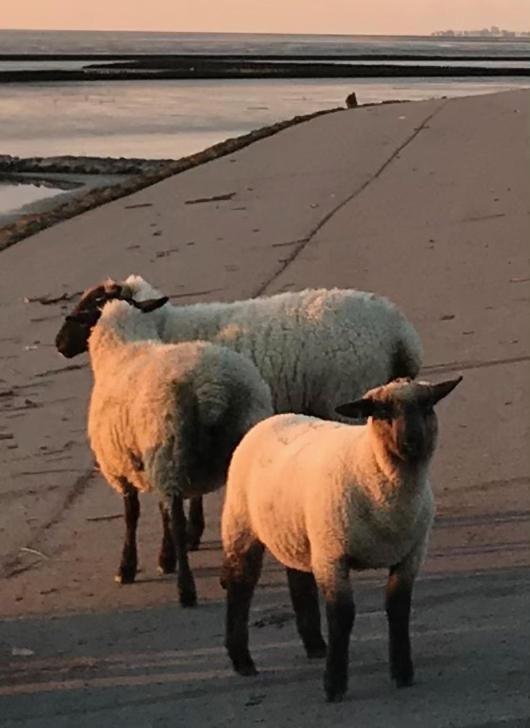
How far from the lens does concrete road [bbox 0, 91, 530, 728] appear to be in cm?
569

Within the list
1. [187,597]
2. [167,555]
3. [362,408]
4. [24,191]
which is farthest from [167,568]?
[24,191]

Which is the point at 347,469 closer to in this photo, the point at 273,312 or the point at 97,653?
the point at 97,653

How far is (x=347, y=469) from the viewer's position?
17.9ft

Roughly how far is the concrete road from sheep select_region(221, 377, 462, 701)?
→ 34cm

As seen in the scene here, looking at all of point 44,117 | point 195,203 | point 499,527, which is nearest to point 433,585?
point 499,527

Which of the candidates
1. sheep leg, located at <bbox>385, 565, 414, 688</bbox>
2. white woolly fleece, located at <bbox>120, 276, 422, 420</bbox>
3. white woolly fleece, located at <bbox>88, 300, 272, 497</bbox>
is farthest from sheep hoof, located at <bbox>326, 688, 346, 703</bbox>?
white woolly fleece, located at <bbox>120, 276, 422, 420</bbox>

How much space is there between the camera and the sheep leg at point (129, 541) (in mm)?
7363

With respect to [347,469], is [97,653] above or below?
Answer: below

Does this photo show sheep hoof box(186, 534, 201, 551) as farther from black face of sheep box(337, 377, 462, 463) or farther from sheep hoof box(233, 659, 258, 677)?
black face of sheep box(337, 377, 462, 463)

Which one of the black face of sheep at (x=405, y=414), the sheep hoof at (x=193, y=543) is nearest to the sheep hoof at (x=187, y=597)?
the sheep hoof at (x=193, y=543)

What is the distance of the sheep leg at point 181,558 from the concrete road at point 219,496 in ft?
0.28

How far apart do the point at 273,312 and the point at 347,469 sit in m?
3.03

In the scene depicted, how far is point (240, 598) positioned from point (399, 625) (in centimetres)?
77

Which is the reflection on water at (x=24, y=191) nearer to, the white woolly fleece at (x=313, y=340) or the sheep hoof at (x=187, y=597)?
the white woolly fleece at (x=313, y=340)
